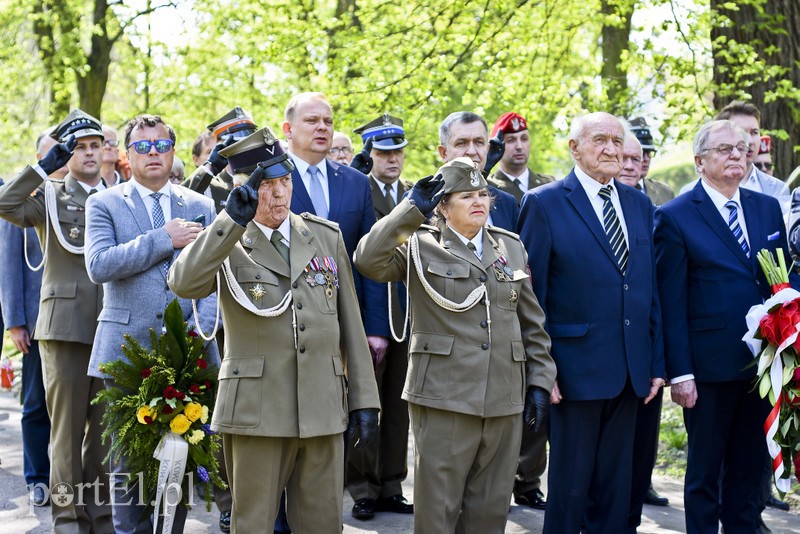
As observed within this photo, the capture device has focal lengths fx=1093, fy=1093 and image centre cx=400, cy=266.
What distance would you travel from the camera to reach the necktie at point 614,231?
575 cm

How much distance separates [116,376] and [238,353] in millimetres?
838

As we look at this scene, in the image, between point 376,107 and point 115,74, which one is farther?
point 115,74

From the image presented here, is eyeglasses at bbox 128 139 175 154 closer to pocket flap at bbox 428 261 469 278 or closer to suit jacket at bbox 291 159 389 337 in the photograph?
suit jacket at bbox 291 159 389 337

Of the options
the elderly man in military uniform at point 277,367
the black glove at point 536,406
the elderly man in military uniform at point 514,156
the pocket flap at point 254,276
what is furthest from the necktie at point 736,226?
the pocket flap at point 254,276

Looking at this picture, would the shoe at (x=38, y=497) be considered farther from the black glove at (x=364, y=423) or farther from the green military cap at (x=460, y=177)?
the green military cap at (x=460, y=177)

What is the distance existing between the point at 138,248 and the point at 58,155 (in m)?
1.12

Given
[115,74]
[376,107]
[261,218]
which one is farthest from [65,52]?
[261,218]

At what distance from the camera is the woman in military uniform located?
17.3ft

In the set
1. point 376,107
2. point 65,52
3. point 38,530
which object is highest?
point 65,52

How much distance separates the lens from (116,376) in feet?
17.5

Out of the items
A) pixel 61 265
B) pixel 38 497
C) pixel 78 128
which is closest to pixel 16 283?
pixel 61 265

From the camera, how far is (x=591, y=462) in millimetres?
5707

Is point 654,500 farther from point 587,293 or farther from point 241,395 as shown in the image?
point 241,395

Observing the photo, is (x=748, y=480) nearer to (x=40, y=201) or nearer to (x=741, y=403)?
(x=741, y=403)
